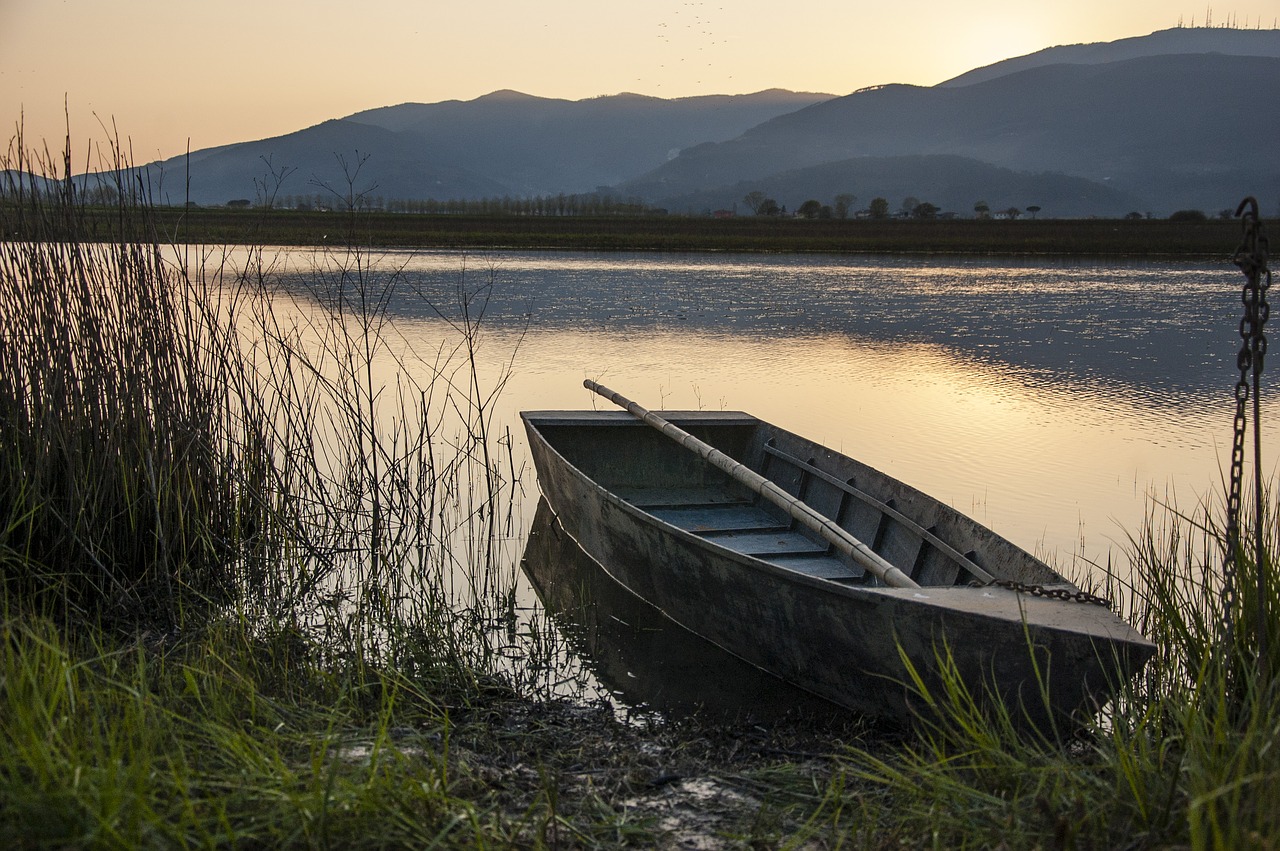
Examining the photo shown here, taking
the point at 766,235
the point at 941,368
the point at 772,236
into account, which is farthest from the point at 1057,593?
the point at 766,235

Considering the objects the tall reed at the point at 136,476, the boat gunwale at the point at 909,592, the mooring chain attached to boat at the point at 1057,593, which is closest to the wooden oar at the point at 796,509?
the boat gunwale at the point at 909,592

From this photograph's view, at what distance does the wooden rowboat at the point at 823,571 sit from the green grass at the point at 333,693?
0.17 m

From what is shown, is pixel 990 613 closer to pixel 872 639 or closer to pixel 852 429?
pixel 872 639

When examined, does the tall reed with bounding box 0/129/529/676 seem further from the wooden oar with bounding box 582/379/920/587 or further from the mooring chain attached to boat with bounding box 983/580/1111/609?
the mooring chain attached to boat with bounding box 983/580/1111/609

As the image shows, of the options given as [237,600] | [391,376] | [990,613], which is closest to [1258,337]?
[990,613]

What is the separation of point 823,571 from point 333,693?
9.40ft

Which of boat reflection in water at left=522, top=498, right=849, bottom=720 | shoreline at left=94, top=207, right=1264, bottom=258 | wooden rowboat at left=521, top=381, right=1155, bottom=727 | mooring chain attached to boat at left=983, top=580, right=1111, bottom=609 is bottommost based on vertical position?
boat reflection in water at left=522, top=498, right=849, bottom=720

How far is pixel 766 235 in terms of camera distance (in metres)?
50.5

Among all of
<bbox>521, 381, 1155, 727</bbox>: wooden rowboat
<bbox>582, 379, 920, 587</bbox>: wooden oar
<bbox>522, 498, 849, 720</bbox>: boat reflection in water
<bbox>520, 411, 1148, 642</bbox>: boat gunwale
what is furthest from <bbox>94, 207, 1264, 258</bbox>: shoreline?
<bbox>520, 411, 1148, 642</bbox>: boat gunwale

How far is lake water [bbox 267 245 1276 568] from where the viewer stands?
8898 millimetres

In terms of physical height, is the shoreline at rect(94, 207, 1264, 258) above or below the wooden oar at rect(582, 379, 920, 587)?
above

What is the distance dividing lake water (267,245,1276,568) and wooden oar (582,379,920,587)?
1245 mm

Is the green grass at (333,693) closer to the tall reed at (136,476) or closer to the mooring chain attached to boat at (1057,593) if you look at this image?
the tall reed at (136,476)

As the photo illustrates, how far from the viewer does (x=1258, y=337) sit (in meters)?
2.99
